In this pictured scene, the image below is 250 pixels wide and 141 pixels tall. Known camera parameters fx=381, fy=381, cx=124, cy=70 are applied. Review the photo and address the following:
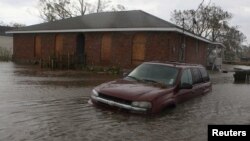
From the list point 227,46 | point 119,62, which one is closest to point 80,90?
point 119,62

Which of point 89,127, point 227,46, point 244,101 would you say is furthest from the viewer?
point 227,46

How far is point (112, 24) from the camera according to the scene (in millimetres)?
27906

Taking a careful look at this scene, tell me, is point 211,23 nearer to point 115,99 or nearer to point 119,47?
point 119,47

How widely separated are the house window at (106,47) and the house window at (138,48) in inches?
82.6

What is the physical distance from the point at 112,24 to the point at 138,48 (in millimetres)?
2802

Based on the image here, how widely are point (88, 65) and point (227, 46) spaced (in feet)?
138

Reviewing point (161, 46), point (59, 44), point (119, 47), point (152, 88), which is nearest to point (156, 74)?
point (152, 88)

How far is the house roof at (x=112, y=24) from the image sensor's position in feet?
84.2

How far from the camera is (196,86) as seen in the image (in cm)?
1231

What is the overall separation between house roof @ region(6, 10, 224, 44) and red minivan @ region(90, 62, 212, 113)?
43.2 ft

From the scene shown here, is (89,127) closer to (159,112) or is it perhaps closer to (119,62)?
(159,112)

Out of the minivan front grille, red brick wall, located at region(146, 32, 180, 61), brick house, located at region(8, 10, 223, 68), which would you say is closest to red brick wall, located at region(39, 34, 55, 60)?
brick house, located at region(8, 10, 223, 68)

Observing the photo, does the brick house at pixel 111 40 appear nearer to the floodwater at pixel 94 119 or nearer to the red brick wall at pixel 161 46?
the red brick wall at pixel 161 46

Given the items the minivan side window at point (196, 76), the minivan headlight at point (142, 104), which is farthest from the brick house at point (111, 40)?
the minivan headlight at point (142, 104)
